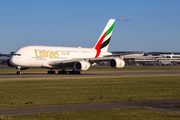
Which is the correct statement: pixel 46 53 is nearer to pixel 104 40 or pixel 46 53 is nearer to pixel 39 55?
pixel 39 55

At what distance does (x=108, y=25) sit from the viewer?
6306 cm

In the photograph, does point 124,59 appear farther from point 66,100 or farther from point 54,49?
point 66,100

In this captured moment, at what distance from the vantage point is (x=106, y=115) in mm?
14203

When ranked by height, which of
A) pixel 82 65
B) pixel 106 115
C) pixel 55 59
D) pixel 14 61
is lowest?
pixel 106 115

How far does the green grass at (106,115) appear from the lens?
13516mm

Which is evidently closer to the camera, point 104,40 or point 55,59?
point 55,59

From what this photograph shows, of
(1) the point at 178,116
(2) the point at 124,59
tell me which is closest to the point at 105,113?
(1) the point at 178,116

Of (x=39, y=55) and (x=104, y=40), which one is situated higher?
(x=104, y=40)

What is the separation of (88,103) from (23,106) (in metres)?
3.79

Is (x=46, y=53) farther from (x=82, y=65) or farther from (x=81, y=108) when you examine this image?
(x=81, y=108)

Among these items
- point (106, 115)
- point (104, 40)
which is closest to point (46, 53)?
point (104, 40)

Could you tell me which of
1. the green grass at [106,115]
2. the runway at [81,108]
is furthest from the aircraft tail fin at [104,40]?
the green grass at [106,115]

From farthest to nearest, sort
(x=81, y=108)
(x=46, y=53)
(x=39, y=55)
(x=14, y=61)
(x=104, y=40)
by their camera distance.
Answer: (x=104, y=40), (x=46, y=53), (x=39, y=55), (x=14, y=61), (x=81, y=108)

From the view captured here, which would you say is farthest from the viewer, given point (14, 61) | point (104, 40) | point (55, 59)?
point (104, 40)
